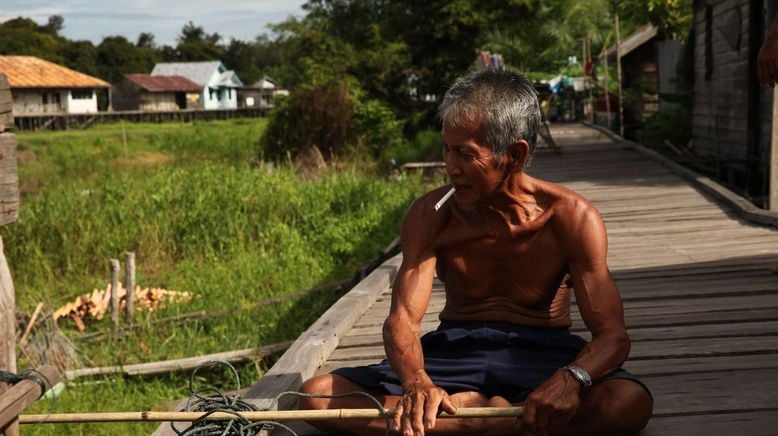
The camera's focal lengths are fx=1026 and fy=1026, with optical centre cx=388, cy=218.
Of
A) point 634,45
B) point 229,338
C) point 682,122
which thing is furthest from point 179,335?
point 634,45

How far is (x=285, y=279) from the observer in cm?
1199

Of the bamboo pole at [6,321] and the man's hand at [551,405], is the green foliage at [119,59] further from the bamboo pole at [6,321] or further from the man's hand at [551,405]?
the man's hand at [551,405]

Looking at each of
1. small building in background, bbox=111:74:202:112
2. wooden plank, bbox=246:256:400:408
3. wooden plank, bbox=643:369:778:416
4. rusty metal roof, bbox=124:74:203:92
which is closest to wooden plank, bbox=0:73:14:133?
wooden plank, bbox=246:256:400:408

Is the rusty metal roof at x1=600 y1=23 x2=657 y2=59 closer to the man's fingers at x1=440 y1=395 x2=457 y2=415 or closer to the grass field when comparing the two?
the grass field

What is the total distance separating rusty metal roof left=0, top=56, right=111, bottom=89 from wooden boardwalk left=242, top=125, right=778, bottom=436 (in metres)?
44.3

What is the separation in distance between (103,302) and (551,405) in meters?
8.83

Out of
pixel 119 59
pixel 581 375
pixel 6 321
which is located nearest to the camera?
pixel 581 375

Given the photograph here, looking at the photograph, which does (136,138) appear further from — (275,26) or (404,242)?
(404,242)

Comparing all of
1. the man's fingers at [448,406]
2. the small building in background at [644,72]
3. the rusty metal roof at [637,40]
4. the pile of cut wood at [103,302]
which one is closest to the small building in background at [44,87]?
the small building in background at [644,72]

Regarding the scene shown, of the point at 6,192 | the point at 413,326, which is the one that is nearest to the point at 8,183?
the point at 6,192

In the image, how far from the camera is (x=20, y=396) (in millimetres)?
2969

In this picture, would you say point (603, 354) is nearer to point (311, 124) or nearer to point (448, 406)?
point (448, 406)

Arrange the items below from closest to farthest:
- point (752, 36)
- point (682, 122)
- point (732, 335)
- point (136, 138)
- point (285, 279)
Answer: point (732, 335)
point (285, 279)
point (752, 36)
point (682, 122)
point (136, 138)

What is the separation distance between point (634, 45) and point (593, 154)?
10.2 metres
